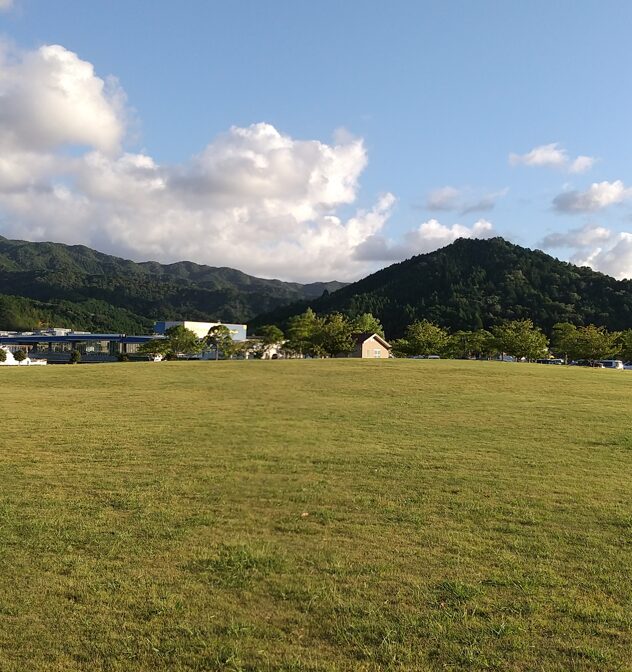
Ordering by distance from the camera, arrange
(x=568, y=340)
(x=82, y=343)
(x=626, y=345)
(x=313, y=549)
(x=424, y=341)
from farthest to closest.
A: (x=82, y=343) → (x=424, y=341) → (x=626, y=345) → (x=568, y=340) → (x=313, y=549)

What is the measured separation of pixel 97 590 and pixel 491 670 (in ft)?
13.3

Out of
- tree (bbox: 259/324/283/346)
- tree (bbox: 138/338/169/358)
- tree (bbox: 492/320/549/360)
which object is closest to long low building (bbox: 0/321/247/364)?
tree (bbox: 259/324/283/346)

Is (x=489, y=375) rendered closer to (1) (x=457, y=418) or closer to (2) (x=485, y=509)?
(1) (x=457, y=418)

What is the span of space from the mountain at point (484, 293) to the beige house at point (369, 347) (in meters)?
40.0

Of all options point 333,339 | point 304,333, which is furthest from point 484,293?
point 304,333

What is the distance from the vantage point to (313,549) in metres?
7.04

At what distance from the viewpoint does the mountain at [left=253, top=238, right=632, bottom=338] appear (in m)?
129

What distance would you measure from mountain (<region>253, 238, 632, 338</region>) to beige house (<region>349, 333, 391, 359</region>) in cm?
3998

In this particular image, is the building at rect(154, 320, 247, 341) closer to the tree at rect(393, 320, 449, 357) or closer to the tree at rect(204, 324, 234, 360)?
the tree at rect(204, 324, 234, 360)

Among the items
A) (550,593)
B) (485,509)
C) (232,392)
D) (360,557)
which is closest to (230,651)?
(360,557)

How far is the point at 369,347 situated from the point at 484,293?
239 feet

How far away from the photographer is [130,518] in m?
8.20

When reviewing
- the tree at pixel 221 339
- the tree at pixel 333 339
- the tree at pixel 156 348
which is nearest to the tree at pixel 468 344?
the tree at pixel 333 339

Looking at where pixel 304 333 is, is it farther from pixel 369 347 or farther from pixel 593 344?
pixel 593 344
